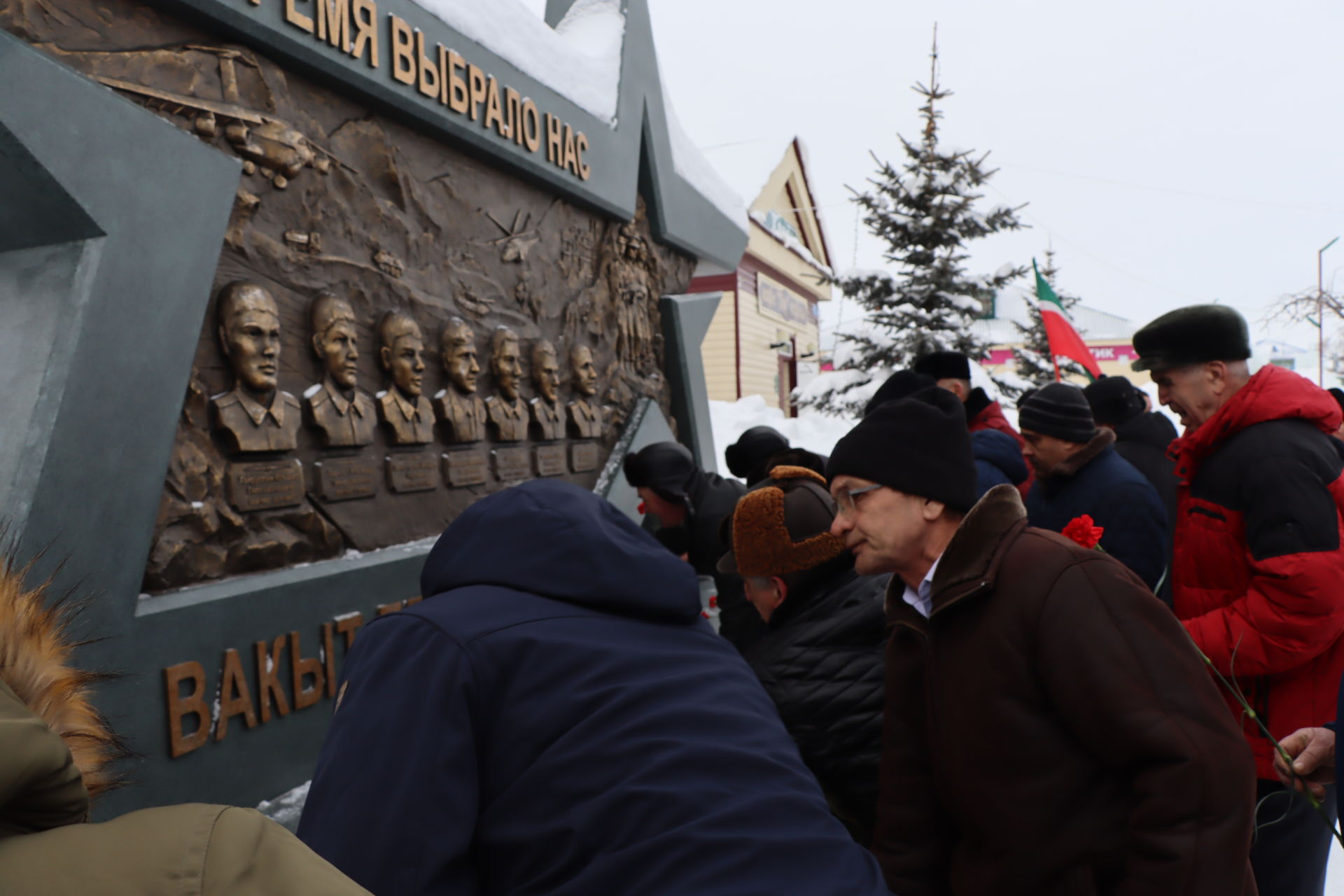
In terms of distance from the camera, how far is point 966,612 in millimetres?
1632

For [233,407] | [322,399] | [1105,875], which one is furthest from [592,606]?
[322,399]

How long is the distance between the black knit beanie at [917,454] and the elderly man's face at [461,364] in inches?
127

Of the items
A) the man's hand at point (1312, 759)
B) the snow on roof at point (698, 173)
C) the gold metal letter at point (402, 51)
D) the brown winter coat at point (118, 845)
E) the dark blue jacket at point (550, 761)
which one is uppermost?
the snow on roof at point (698, 173)

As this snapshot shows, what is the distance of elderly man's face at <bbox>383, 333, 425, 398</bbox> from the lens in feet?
14.0

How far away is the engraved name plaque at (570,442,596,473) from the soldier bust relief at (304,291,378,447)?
2.09 meters

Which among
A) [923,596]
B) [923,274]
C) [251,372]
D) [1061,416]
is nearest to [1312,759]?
[923,596]

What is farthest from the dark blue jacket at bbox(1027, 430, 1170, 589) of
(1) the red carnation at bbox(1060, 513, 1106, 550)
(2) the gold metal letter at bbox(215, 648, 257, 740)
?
(2) the gold metal letter at bbox(215, 648, 257, 740)

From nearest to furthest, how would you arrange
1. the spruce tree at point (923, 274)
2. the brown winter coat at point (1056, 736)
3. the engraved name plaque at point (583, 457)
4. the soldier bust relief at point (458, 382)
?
the brown winter coat at point (1056, 736), the soldier bust relief at point (458, 382), the engraved name plaque at point (583, 457), the spruce tree at point (923, 274)

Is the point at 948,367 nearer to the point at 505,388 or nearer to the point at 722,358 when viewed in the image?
the point at 505,388

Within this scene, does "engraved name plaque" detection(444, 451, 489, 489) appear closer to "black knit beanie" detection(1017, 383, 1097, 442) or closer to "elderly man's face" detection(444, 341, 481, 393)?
"elderly man's face" detection(444, 341, 481, 393)

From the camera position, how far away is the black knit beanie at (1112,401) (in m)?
4.59

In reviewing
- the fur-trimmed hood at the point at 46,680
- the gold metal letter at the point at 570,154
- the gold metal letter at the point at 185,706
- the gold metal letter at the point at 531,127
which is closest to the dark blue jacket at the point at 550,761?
the fur-trimmed hood at the point at 46,680

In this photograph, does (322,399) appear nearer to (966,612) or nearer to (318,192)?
(318,192)

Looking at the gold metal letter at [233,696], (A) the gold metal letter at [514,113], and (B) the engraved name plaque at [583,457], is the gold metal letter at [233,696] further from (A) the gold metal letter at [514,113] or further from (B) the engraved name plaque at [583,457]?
(A) the gold metal letter at [514,113]
